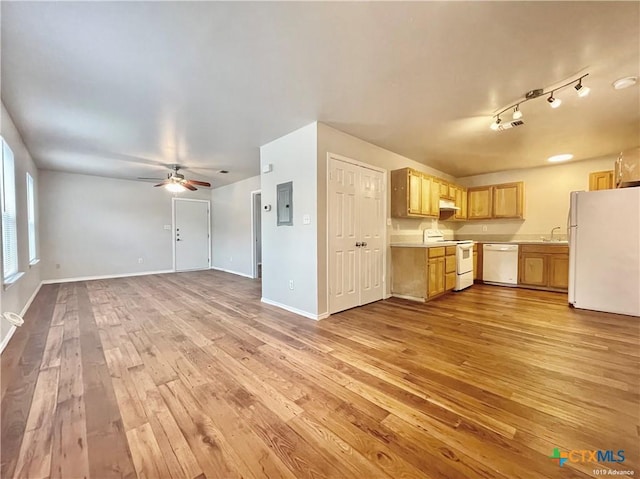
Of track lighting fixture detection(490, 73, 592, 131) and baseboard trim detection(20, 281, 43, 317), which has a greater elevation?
track lighting fixture detection(490, 73, 592, 131)

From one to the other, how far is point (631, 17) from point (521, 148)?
292 centimetres

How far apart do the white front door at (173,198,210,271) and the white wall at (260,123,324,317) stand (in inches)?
180

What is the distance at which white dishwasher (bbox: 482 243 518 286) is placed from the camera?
5238 mm

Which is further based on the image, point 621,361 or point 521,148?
point 521,148

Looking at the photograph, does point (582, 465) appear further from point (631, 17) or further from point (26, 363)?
point (26, 363)

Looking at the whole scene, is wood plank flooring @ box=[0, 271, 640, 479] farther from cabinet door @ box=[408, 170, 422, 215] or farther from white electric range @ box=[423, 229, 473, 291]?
cabinet door @ box=[408, 170, 422, 215]

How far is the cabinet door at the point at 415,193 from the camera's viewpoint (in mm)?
4355

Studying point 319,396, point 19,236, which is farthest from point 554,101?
point 19,236

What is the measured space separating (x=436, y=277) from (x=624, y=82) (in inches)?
117

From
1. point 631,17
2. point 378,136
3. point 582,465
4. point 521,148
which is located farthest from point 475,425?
point 521,148

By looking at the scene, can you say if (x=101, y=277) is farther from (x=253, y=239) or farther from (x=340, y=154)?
(x=340, y=154)

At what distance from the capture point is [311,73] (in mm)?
2252

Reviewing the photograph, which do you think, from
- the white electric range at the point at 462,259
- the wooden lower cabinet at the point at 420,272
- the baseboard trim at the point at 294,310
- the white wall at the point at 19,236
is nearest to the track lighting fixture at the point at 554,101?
the wooden lower cabinet at the point at 420,272

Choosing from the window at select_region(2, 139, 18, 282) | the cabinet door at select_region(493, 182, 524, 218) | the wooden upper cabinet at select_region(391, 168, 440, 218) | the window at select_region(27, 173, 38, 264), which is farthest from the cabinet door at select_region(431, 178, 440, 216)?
the window at select_region(27, 173, 38, 264)
